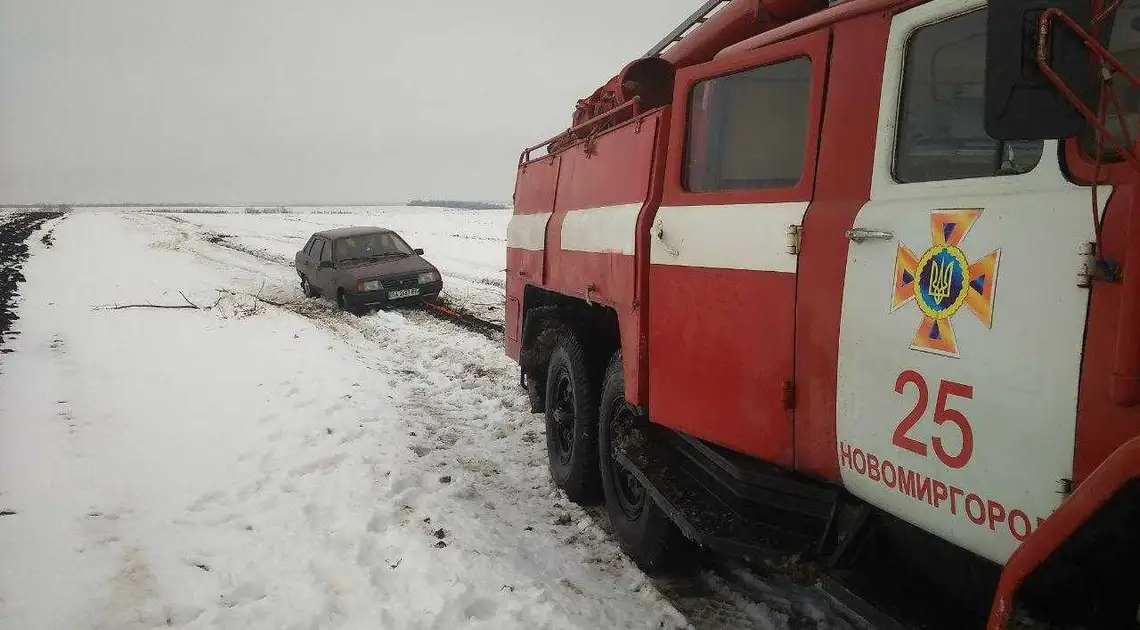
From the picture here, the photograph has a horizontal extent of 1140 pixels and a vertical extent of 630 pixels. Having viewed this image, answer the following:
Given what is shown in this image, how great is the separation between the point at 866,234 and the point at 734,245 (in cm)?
62

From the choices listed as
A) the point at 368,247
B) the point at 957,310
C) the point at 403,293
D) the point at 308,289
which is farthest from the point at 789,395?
the point at 308,289

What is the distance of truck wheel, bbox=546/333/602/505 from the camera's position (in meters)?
4.17

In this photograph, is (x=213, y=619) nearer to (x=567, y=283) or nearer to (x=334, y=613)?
(x=334, y=613)

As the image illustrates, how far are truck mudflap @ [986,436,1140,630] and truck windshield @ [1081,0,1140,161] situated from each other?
27.7 inches

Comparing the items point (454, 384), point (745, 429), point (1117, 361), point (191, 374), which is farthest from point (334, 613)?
point (191, 374)

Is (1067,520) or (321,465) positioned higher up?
(1067,520)

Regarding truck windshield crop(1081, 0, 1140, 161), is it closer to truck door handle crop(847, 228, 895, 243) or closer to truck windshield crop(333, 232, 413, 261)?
truck door handle crop(847, 228, 895, 243)

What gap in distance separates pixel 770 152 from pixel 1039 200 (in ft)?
3.69

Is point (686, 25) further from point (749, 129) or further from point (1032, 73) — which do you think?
point (1032, 73)

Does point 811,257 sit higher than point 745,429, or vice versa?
point 811,257

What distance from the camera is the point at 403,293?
11438mm

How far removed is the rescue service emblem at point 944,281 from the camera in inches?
66.8

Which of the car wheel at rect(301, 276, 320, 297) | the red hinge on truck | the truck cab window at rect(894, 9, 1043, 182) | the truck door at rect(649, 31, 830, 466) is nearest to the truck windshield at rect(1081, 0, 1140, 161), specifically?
the truck cab window at rect(894, 9, 1043, 182)

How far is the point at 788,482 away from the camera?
96.2 inches
